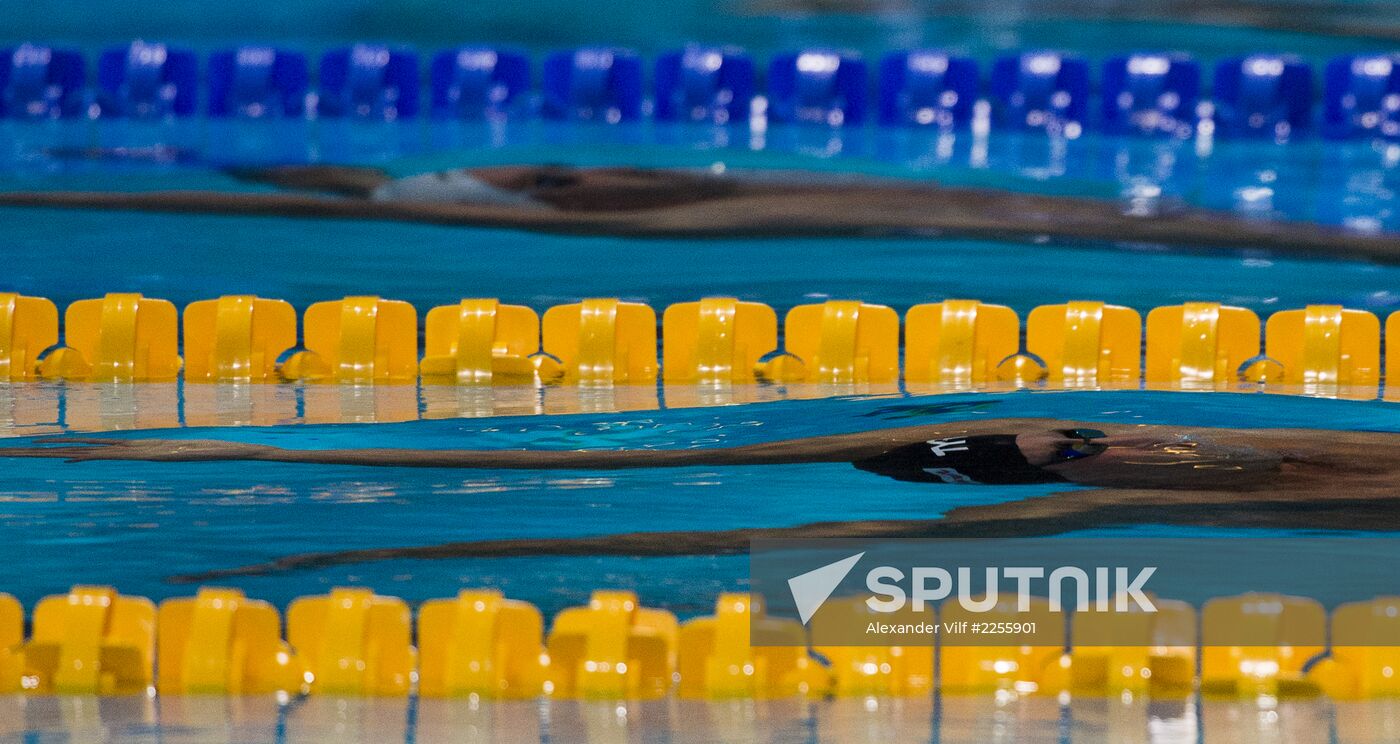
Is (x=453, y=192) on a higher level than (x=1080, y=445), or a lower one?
higher

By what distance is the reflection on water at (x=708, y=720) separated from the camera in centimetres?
323

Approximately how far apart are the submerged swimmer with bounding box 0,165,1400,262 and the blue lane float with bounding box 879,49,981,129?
1646 mm

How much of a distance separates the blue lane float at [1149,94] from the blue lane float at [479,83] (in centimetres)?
A: 332

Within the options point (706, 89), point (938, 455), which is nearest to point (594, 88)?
point (706, 89)

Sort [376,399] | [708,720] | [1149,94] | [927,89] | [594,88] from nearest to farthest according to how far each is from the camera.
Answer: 1. [708,720]
2. [376,399]
3. [1149,94]
4. [927,89]
5. [594,88]

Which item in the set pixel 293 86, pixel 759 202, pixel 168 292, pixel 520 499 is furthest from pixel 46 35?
pixel 520 499

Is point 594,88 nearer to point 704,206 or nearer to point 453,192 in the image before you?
point 453,192

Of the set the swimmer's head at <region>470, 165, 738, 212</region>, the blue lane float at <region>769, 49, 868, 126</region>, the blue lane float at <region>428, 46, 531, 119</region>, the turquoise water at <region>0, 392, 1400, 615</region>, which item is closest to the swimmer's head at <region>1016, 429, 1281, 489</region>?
the turquoise water at <region>0, 392, 1400, 615</region>

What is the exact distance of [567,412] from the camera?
493 cm

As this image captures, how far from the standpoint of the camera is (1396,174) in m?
7.64

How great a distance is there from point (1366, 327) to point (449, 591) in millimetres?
3365

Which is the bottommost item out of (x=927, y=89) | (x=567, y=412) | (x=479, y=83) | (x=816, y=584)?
(x=816, y=584)

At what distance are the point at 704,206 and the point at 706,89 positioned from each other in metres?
2.10

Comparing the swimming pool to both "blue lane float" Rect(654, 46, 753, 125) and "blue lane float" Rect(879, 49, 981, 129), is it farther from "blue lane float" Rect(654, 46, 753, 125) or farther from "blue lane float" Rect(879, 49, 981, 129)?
"blue lane float" Rect(879, 49, 981, 129)
